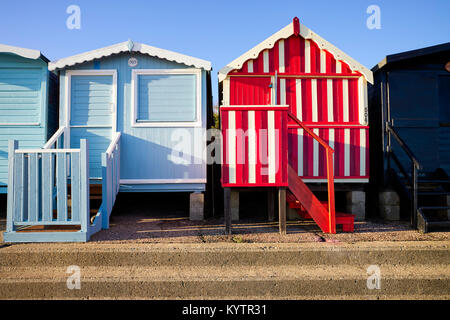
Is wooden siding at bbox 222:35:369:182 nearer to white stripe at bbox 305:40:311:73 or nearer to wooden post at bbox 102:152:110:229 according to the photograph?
white stripe at bbox 305:40:311:73

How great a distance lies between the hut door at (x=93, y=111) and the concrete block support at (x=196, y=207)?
2.11m

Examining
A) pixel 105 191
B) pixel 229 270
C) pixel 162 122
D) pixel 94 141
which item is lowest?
pixel 229 270

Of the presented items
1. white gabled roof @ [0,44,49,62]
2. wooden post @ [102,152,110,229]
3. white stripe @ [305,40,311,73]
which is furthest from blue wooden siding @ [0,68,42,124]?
white stripe @ [305,40,311,73]

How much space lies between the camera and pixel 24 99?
582cm

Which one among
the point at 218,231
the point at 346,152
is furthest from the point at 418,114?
the point at 218,231

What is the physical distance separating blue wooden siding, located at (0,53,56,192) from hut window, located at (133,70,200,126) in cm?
201

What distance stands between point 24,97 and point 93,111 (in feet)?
4.88

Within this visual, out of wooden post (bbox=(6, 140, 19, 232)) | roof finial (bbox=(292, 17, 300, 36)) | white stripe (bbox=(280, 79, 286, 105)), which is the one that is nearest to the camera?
wooden post (bbox=(6, 140, 19, 232))

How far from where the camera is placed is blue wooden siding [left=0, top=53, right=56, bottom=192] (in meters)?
5.79

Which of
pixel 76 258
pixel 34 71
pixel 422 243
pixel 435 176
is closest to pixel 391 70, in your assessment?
pixel 435 176

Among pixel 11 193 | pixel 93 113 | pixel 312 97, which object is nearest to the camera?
pixel 11 193

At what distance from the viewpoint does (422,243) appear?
382cm

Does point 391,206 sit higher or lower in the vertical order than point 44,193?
lower

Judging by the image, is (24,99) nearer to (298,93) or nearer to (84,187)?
(84,187)
